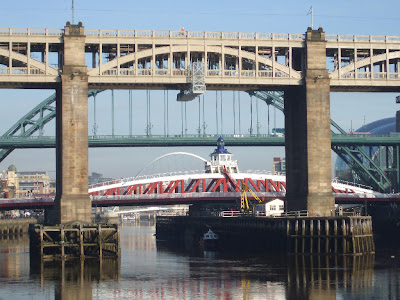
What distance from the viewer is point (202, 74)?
10250 centimetres

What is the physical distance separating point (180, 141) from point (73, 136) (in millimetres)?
91196

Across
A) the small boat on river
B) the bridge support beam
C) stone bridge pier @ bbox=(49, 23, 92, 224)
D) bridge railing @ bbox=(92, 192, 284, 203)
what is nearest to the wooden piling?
stone bridge pier @ bbox=(49, 23, 92, 224)

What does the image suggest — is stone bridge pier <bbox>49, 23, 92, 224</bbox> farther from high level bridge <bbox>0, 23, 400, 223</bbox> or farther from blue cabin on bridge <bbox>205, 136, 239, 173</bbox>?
blue cabin on bridge <bbox>205, 136, 239, 173</bbox>

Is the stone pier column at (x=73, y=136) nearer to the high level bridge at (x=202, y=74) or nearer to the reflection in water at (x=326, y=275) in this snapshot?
the high level bridge at (x=202, y=74)

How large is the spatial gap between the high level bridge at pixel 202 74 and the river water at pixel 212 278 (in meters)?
9.90

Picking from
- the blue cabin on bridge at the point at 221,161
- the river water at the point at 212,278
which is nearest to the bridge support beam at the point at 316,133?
the river water at the point at 212,278

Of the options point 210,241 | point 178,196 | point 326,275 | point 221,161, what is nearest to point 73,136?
point 326,275

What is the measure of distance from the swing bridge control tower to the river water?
9.61 meters

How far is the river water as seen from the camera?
71.2 meters

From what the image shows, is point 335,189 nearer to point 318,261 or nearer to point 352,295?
point 318,261

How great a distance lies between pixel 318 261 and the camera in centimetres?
9244

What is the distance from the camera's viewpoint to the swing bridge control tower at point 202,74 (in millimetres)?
100062

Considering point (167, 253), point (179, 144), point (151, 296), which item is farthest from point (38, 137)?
point (151, 296)

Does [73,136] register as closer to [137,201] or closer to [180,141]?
[137,201]
